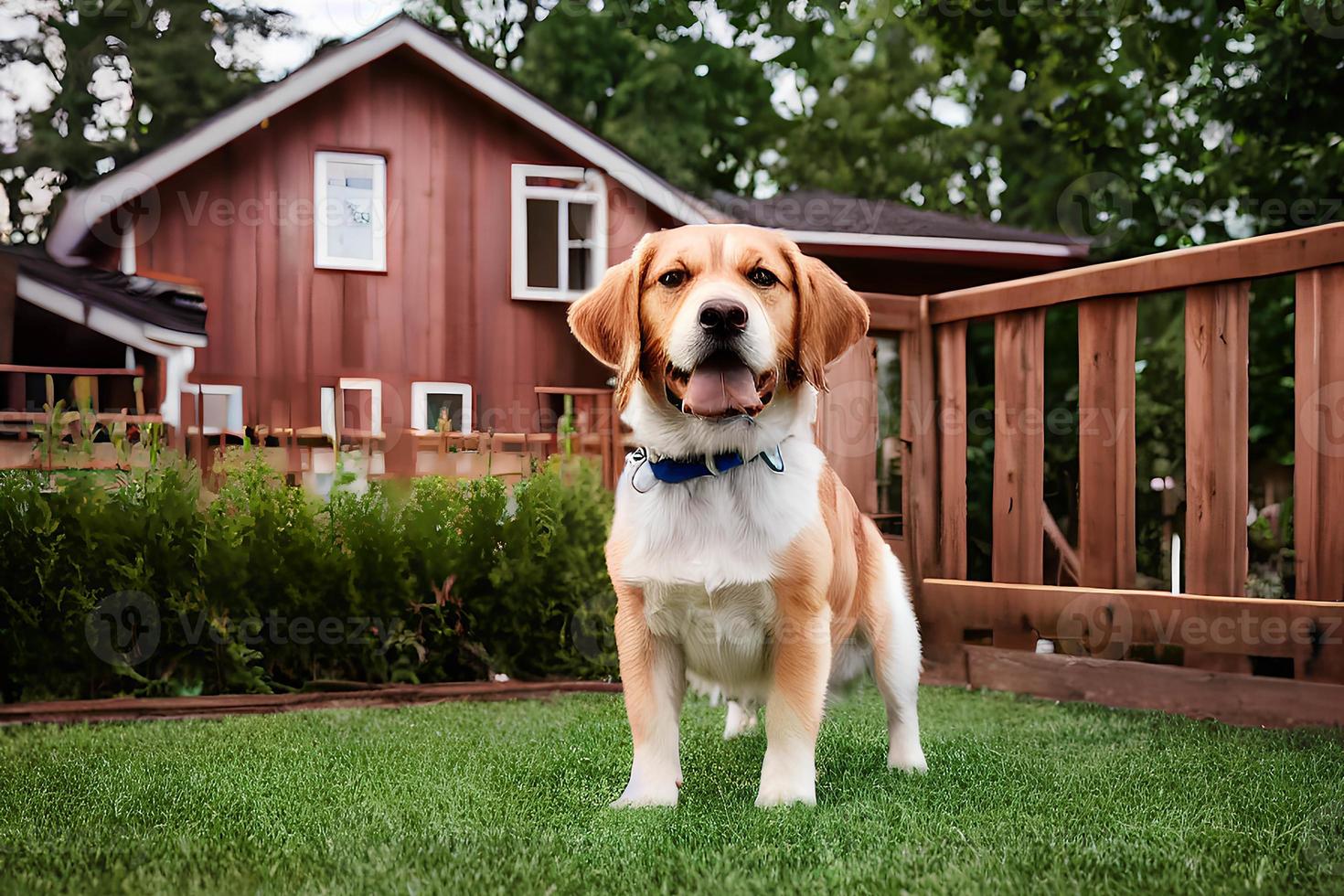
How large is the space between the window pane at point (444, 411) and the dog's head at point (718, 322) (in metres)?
3.16

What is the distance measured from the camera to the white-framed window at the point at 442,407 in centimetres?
598

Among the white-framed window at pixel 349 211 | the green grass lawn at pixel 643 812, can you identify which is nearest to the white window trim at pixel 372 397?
the white-framed window at pixel 349 211

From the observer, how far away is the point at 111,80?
30.1ft

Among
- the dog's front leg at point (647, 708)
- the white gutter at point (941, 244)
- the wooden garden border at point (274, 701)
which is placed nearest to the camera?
the dog's front leg at point (647, 708)

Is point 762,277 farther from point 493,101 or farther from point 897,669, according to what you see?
point 493,101

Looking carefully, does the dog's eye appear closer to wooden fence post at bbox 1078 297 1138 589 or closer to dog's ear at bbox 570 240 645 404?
dog's ear at bbox 570 240 645 404

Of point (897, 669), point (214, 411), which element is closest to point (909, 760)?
point (897, 669)

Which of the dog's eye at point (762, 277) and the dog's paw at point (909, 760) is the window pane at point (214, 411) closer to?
the dog's eye at point (762, 277)

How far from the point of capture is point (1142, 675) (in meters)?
4.39

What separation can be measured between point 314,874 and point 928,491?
3787 mm

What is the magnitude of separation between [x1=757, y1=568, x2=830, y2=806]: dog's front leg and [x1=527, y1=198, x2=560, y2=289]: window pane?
18.9 ft

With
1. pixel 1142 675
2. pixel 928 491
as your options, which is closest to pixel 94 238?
pixel 928 491

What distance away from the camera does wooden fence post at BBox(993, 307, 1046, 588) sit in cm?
496

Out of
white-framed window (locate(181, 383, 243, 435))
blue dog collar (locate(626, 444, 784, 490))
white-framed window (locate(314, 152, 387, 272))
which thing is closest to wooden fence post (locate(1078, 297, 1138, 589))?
blue dog collar (locate(626, 444, 784, 490))
